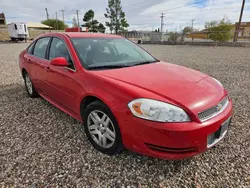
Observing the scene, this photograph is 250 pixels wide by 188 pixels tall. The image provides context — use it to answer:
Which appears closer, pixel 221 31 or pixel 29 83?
pixel 29 83

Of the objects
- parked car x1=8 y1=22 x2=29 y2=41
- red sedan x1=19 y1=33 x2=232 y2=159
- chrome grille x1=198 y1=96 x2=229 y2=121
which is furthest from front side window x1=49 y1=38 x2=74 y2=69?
parked car x1=8 y1=22 x2=29 y2=41

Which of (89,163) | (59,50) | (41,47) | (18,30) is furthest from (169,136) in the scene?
(18,30)

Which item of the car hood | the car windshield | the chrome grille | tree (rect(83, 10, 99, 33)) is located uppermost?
tree (rect(83, 10, 99, 33))

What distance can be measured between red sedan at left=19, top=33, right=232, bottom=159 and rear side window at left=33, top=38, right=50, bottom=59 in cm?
32

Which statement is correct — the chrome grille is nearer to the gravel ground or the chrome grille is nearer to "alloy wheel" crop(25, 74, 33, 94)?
the gravel ground

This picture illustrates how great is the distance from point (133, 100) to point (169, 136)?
466 mm

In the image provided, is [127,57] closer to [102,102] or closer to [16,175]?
[102,102]

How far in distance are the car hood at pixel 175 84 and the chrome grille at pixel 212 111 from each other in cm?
4

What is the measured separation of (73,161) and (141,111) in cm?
105

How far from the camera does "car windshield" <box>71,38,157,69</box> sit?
245 centimetres

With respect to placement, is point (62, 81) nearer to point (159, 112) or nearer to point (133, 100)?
point (133, 100)

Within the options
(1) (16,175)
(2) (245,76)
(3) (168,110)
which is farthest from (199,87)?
(2) (245,76)

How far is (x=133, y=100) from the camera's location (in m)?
1.72

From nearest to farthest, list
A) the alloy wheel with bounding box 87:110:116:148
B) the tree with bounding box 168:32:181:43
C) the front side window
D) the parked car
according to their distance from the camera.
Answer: the alloy wheel with bounding box 87:110:116:148
the front side window
the tree with bounding box 168:32:181:43
the parked car
